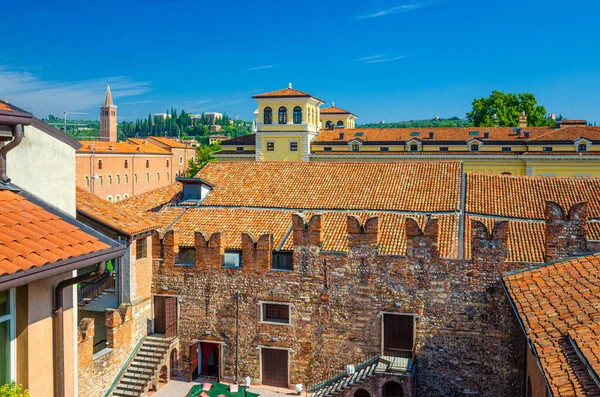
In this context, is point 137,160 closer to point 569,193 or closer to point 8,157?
point 569,193

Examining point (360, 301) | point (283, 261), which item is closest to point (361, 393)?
point (360, 301)

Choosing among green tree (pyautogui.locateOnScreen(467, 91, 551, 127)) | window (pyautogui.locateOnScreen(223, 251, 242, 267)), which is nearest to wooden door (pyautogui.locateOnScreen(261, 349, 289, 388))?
window (pyautogui.locateOnScreen(223, 251, 242, 267))

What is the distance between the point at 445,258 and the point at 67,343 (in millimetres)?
12688

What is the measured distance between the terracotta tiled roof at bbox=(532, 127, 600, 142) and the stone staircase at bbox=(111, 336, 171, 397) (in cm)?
4031

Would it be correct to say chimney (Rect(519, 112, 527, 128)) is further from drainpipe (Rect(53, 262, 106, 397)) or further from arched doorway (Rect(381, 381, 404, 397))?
drainpipe (Rect(53, 262, 106, 397))

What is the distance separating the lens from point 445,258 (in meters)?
17.8

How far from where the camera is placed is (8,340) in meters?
7.16

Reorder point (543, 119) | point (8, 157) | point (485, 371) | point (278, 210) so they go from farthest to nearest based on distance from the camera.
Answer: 1. point (543, 119)
2. point (278, 210)
3. point (485, 371)
4. point (8, 157)

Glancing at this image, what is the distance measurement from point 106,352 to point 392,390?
940 cm

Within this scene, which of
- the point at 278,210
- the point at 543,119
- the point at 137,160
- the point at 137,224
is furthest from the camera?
the point at 137,160

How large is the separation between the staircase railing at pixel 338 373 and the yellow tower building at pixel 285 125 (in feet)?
126

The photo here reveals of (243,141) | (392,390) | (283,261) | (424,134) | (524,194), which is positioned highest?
(424,134)

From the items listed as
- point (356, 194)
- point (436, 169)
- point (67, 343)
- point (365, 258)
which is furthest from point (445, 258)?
point (67, 343)

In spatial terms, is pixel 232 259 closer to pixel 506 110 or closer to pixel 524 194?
pixel 524 194
